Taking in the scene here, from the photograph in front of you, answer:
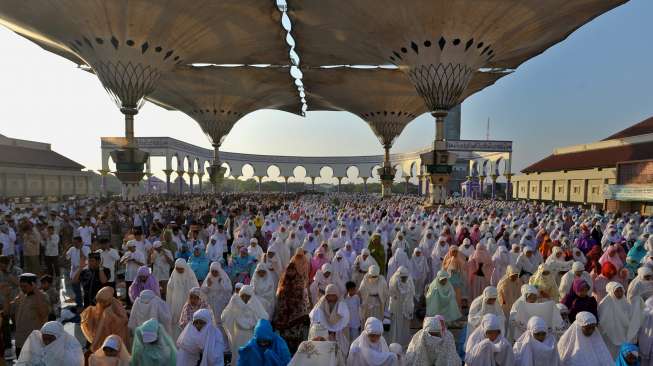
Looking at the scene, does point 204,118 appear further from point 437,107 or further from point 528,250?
point 528,250

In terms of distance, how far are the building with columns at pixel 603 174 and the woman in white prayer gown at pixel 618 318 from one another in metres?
17.8

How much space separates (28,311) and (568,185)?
3207 centimetres

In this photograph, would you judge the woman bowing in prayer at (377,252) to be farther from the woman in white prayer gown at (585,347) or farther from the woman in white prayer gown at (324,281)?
the woman in white prayer gown at (585,347)

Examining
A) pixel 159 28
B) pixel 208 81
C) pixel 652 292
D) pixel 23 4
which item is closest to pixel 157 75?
pixel 159 28

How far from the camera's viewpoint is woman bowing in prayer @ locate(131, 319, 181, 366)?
10.1 feet

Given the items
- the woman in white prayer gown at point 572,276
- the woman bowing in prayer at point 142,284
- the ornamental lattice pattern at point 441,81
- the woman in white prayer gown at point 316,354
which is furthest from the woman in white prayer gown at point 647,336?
the ornamental lattice pattern at point 441,81

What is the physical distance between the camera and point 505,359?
3039 mm

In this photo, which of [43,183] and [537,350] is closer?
[537,350]

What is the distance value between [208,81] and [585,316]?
29.2m

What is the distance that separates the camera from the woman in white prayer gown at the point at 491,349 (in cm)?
303

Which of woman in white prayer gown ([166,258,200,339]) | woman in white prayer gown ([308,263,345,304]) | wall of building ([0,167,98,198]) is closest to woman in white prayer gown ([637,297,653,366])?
woman in white prayer gown ([308,263,345,304])

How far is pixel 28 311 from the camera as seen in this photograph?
3955mm

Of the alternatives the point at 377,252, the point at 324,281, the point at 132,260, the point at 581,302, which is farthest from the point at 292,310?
the point at 377,252

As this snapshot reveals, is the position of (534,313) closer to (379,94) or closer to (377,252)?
(377,252)
